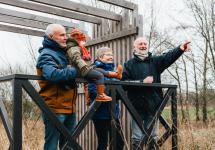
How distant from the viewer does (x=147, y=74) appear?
4.86m

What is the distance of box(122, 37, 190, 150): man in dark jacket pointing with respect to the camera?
4.69m

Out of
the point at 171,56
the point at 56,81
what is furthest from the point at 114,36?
the point at 56,81

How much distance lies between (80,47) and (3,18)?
360 centimetres

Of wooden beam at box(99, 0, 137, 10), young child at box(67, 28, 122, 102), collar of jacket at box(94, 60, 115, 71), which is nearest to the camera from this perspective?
A: young child at box(67, 28, 122, 102)

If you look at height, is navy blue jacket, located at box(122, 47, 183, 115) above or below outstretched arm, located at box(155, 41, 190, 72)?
below

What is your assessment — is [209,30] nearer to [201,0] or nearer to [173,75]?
[201,0]

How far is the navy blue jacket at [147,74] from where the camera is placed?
15.5 ft

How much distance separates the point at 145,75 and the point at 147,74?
0.03m

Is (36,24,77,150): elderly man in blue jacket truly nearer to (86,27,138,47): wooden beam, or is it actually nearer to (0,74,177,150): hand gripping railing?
(0,74,177,150): hand gripping railing

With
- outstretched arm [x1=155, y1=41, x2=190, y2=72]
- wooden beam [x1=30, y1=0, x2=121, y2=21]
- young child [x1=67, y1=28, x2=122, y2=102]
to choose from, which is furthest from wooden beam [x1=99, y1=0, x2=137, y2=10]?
A: young child [x1=67, y1=28, x2=122, y2=102]

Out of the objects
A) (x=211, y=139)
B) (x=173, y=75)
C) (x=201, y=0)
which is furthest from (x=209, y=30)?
(x=211, y=139)

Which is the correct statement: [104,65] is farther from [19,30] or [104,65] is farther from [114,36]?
[19,30]

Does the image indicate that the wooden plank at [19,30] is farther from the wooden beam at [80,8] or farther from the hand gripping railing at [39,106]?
the hand gripping railing at [39,106]

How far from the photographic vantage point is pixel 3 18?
7.02 meters
